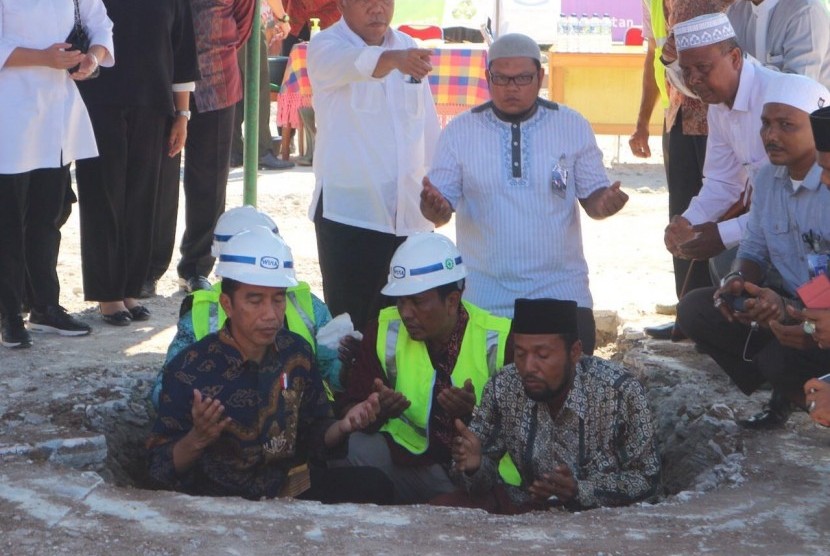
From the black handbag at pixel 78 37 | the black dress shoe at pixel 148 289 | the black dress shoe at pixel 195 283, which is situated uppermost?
the black handbag at pixel 78 37

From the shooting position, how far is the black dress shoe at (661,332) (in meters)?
6.61

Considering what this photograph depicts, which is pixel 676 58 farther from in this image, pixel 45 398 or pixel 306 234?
pixel 306 234

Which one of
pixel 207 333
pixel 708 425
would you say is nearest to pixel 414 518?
pixel 207 333

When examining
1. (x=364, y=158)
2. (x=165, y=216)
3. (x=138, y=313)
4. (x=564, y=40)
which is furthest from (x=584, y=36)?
(x=364, y=158)

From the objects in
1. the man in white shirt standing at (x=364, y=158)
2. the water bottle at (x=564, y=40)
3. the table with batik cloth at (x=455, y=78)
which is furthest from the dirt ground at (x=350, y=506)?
the water bottle at (x=564, y=40)

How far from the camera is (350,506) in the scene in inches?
164

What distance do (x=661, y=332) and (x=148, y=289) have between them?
123 inches

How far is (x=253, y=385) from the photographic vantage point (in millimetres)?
4465

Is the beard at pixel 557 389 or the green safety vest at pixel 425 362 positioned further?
the green safety vest at pixel 425 362

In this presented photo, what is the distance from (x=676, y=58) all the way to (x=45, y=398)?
331cm

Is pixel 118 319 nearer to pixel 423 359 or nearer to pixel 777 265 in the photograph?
pixel 423 359

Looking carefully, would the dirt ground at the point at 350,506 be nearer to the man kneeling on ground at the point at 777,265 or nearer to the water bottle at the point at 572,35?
the man kneeling on ground at the point at 777,265

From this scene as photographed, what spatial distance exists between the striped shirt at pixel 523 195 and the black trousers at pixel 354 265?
1.90 feet

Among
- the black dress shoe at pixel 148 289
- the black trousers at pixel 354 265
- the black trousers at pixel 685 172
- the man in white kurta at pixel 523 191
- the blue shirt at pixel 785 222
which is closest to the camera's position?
the blue shirt at pixel 785 222
